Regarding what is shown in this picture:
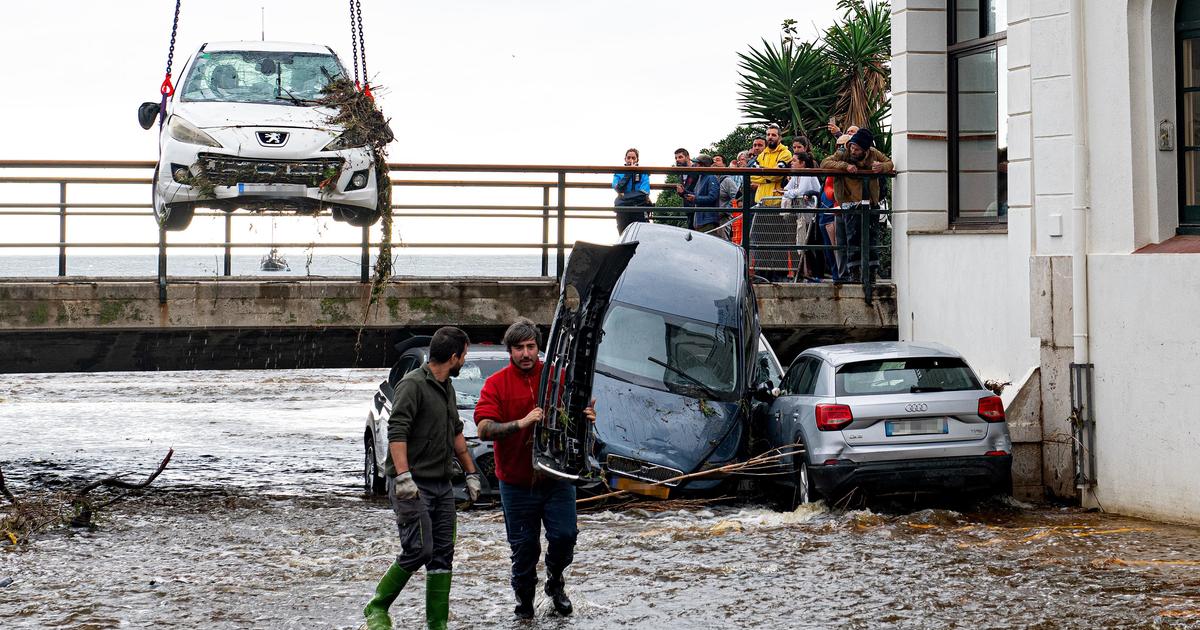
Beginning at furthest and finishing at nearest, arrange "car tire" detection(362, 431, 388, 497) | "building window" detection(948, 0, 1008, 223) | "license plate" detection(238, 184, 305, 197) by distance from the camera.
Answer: "building window" detection(948, 0, 1008, 223), "car tire" detection(362, 431, 388, 497), "license plate" detection(238, 184, 305, 197)

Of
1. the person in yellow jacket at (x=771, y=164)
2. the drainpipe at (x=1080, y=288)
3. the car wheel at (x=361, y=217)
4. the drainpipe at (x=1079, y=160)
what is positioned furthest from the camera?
the person in yellow jacket at (x=771, y=164)

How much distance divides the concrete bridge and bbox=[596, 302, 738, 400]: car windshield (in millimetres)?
1896

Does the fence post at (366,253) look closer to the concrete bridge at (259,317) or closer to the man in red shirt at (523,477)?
the concrete bridge at (259,317)

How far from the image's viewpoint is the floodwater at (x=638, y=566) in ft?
27.3

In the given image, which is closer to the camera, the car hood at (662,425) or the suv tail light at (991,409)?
the suv tail light at (991,409)

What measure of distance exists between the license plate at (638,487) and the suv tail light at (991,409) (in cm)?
268

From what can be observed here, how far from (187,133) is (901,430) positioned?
23.2 ft

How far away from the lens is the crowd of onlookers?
53.9 ft

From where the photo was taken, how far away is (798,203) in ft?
56.5

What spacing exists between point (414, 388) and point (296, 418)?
56.5 feet

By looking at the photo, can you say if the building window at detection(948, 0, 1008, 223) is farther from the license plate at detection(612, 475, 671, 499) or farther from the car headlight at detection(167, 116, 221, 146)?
the car headlight at detection(167, 116, 221, 146)

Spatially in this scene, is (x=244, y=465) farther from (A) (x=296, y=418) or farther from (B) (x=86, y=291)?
(A) (x=296, y=418)

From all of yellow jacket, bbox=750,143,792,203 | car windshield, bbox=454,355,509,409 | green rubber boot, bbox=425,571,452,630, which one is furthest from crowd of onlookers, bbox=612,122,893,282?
green rubber boot, bbox=425,571,452,630

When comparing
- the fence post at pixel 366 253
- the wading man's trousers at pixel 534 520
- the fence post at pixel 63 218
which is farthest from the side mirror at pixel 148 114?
the wading man's trousers at pixel 534 520
